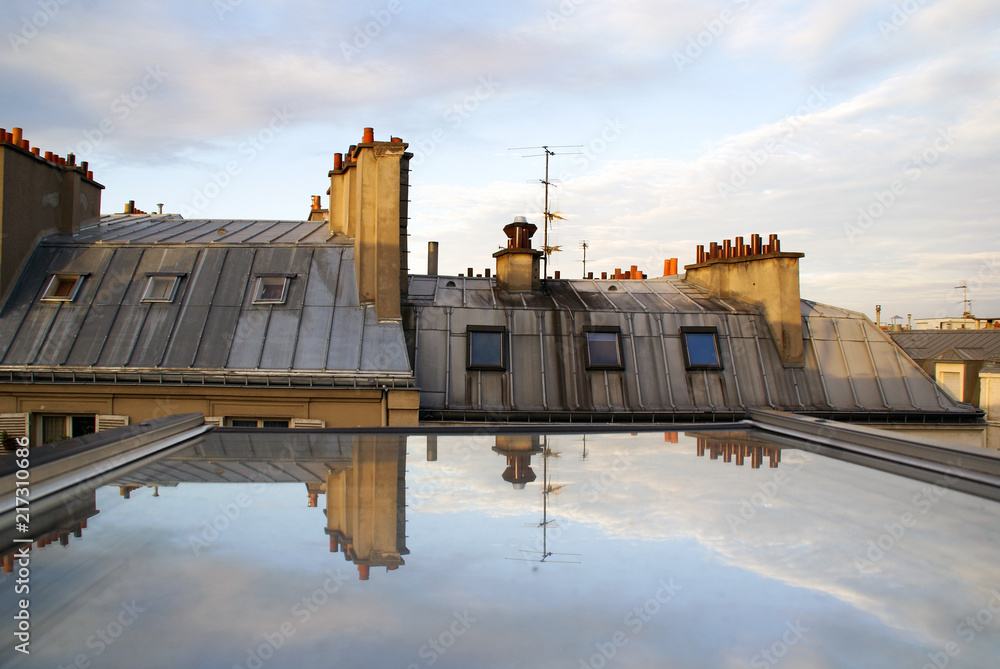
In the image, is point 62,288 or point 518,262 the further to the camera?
point 518,262

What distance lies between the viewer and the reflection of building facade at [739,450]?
5159 millimetres

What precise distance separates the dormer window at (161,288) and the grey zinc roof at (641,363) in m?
5.54

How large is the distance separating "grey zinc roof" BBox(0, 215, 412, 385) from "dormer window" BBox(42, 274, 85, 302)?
120 millimetres

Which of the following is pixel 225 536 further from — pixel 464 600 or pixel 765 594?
pixel 765 594

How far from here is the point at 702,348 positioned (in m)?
18.1

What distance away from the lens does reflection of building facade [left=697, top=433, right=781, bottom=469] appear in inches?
203

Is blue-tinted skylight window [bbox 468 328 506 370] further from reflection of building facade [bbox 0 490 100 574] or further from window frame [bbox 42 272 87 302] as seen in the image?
reflection of building facade [bbox 0 490 100 574]

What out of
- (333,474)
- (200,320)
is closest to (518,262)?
(200,320)

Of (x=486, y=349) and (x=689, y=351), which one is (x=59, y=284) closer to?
(x=486, y=349)

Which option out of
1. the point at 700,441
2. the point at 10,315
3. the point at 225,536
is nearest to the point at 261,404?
the point at 10,315

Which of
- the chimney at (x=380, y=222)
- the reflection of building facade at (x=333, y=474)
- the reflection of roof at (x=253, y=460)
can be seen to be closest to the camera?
the reflection of building facade at (x=333, y=474)

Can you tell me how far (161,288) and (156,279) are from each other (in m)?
0.39

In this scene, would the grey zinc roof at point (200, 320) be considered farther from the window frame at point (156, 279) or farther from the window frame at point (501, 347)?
the window frame at point (501, 347)

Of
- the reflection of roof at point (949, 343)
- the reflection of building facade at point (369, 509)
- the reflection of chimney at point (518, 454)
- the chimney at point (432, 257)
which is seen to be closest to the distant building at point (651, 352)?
the chimney at point (432, 257)
